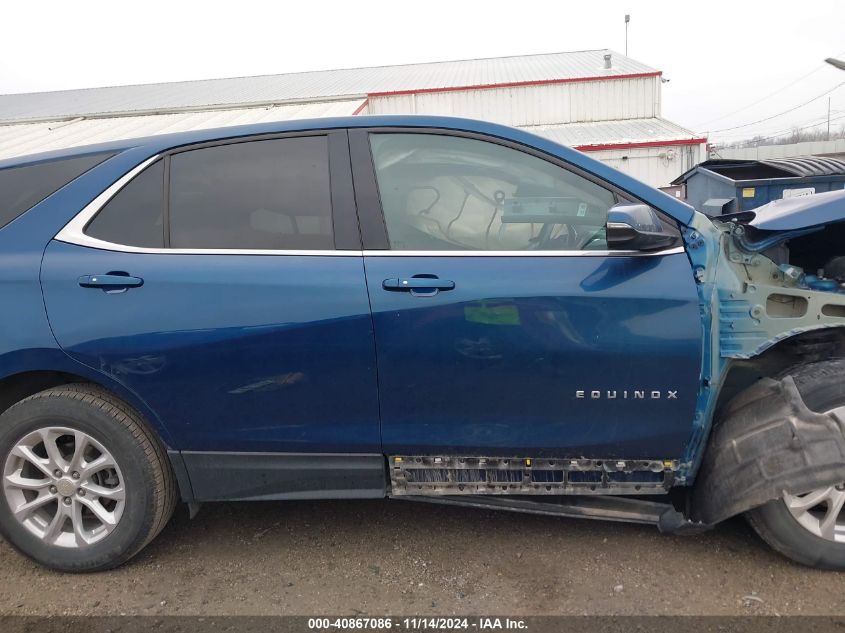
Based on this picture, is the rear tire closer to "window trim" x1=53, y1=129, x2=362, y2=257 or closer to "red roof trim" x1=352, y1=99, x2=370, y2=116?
"window trim" x1=53, y1=129, x2=362, y2=257

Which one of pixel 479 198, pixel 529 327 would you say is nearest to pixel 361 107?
pixel 479 198

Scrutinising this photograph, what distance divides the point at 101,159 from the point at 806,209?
9.89 feet

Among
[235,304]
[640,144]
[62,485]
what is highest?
[235,304]

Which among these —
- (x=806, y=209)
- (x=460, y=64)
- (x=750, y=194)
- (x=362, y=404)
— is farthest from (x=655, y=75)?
(x=362, y=404)

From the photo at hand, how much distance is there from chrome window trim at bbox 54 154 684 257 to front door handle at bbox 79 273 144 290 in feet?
0.40

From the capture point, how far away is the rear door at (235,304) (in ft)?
7.53

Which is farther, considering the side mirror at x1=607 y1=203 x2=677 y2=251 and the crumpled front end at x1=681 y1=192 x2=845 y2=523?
the crumpled front end at x1=681 y1=192 x2=845 y2=523

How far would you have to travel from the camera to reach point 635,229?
2133 millimetres

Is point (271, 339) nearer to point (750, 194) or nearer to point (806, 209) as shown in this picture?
point (806, 209)

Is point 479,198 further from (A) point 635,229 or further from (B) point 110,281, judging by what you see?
(B) point 110,281

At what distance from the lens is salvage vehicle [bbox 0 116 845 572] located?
2252mm

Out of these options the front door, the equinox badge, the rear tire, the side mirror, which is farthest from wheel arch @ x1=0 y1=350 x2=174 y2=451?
the rear tire

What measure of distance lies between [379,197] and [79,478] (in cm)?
172

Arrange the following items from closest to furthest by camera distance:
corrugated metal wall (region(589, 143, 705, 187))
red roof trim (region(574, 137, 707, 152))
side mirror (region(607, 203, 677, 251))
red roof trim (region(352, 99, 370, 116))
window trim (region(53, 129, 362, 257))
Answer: side mirror (region(607, 203, 677, 251)) → window trim (region(53, 129, 362, 257)) → red roof trim (region(574, 137, 707, 152)) → corrugated metal wall (region(589, 143, 705, 187)) → red roof trim (region(352, 99, 370, 116))
